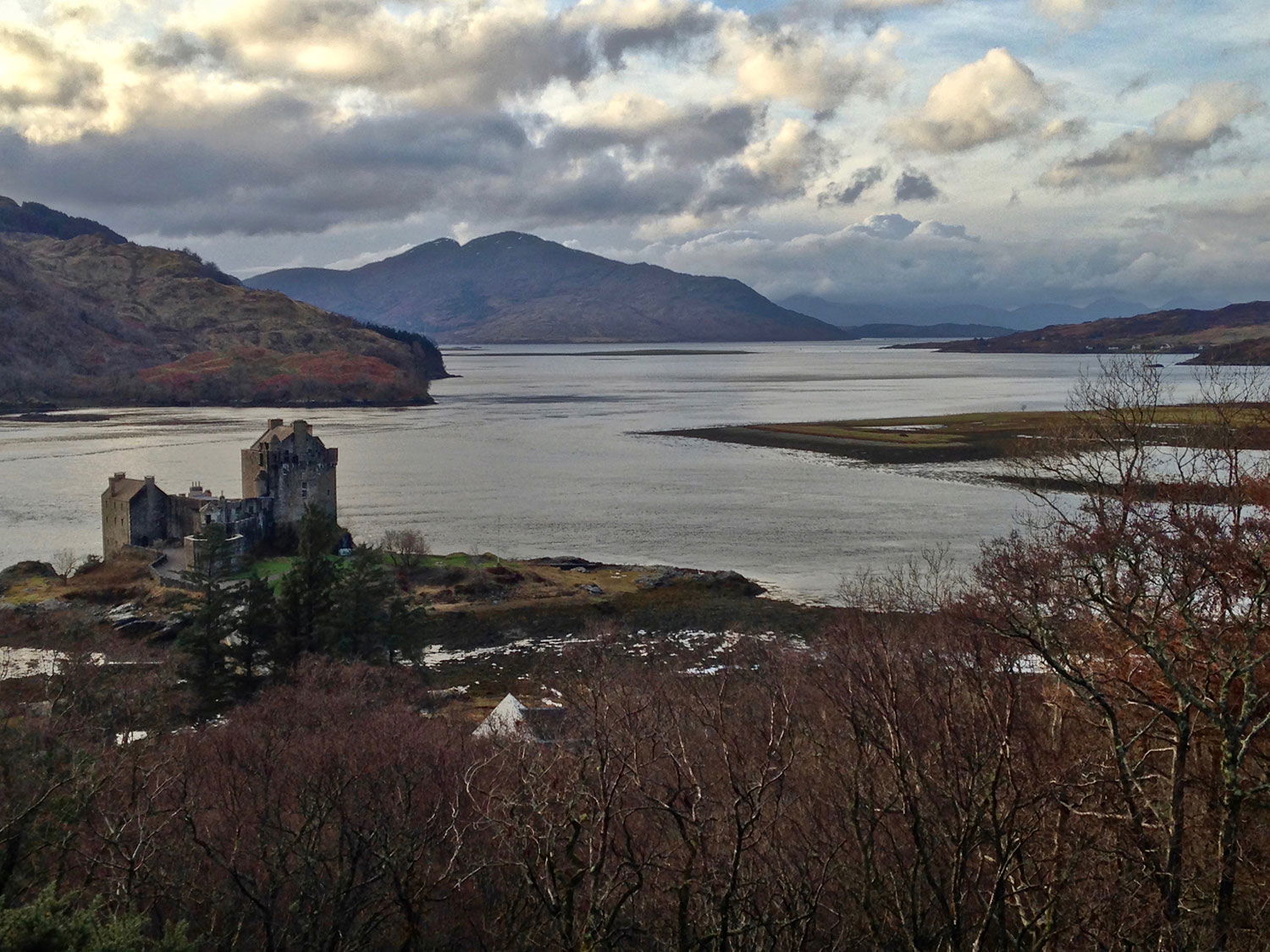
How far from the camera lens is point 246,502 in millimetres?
38625

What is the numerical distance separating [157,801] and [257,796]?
Result: 113cm

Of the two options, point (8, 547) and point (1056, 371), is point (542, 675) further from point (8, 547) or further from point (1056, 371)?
point (1056, 371)

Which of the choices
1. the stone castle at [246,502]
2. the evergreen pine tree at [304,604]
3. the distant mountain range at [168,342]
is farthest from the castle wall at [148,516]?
the distant mountain range at [168,342]

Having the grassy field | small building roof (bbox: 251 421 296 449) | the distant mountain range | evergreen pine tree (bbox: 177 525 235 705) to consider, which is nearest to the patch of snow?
evergreen pine tree (bbox: 177 525 235 705)

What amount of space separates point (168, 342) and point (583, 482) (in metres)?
120

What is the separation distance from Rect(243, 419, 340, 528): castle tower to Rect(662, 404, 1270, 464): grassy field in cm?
3320

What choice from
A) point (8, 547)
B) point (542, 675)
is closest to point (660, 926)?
point (542, 675)

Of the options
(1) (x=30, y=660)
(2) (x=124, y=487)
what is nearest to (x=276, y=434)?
(2) (x=124, y=487)

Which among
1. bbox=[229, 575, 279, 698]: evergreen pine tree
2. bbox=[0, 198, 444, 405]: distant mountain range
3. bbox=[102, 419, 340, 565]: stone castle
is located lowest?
bbox=[229, 575, 279, 698]: evergreen pine tree

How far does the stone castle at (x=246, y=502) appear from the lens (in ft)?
125

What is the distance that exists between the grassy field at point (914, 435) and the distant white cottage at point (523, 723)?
41.5 meters

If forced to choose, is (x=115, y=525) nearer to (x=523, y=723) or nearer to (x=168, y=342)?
(x=523, y=723)

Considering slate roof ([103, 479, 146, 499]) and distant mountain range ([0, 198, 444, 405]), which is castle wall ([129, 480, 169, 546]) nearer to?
slate roof ([103, 479, 146, 499])

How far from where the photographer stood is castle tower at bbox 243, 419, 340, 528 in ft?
130
